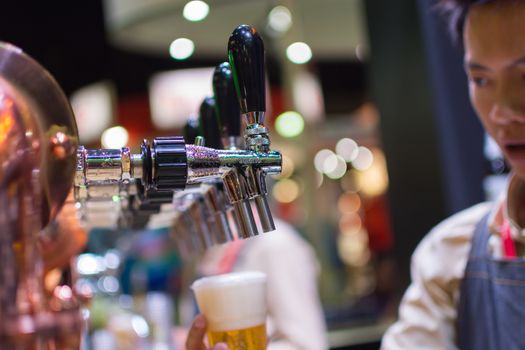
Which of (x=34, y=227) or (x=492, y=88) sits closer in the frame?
(x=34, y=227)

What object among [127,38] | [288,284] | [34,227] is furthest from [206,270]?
[127,38]

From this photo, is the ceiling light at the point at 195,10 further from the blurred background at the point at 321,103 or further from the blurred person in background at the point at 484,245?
the blurred person in background at the point at 484,245

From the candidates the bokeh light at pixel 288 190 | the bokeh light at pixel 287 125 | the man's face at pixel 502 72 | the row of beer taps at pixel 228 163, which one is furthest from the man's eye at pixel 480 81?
the bokeh light at pixel 288 190

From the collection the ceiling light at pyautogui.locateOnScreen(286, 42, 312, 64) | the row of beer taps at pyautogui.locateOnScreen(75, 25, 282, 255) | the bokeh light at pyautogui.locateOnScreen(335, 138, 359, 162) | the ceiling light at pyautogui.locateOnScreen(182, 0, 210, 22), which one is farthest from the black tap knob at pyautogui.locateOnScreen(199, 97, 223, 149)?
the bokeh light at pyautogui.locateOnScreen(335, 138, 359, 162)

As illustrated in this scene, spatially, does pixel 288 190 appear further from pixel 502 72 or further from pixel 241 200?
pixel 241 200

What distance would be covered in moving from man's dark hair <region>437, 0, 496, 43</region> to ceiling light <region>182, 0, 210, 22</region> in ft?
5.72

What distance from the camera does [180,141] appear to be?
856 mm

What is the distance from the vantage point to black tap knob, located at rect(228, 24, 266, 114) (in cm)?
89

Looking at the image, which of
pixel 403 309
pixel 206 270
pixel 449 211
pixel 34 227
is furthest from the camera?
pixel 449 211

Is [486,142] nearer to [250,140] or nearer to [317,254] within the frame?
[250,140]

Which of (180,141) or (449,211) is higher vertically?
(180,141)

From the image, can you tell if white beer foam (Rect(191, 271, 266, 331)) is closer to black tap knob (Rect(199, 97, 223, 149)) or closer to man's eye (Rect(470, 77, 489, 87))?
black tap knob (Rect(199, 97, 223, 149))

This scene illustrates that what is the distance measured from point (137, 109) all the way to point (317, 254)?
14.3 ft

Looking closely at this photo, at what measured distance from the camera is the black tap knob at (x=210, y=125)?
120cm
